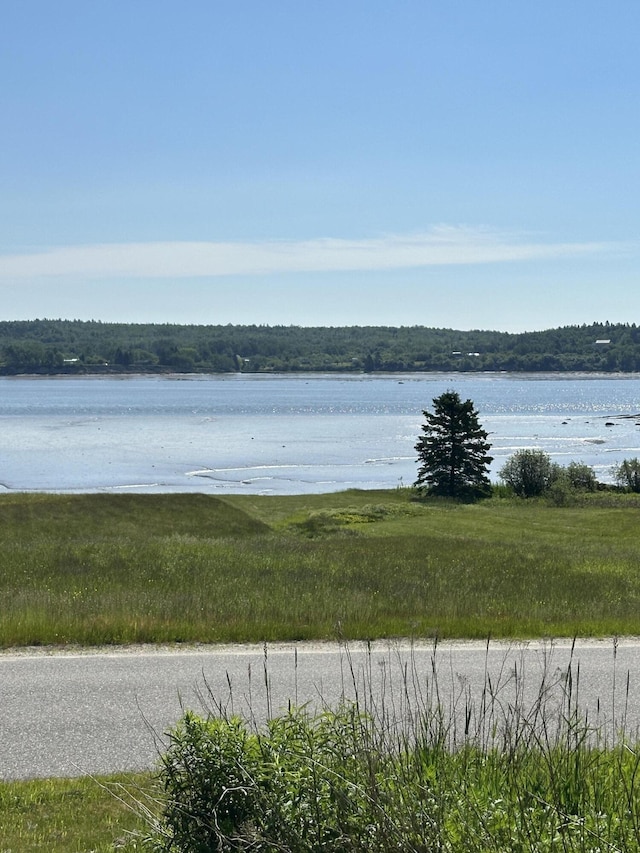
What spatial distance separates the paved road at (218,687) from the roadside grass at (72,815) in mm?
434

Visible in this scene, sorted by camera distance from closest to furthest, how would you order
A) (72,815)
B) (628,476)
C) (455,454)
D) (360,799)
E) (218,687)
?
(360,799), (72,815), (218,687), (455,454), (628,476)

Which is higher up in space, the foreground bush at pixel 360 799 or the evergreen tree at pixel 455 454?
the foreground bush at pixel 360 799

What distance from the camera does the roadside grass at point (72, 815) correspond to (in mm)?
6074

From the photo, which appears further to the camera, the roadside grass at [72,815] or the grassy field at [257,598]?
the grassy field at [257,598]

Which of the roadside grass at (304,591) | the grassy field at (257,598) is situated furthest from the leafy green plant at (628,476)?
the grassy field at (257,598)

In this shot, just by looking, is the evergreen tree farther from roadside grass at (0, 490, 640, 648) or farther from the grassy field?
the grassy field

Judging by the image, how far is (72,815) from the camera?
6617 mm

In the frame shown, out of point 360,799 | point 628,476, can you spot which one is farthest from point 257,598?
point 628,476

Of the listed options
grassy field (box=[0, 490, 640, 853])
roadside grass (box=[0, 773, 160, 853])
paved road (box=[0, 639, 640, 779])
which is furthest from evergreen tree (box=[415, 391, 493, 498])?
roadside grass (box=[0, 773, 160, 853])

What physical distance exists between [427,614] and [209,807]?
908 cm

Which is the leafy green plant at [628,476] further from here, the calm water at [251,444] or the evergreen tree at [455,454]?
the evergreen tree at [455,454]

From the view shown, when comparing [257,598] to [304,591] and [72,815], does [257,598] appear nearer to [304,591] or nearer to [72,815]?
[304,591]

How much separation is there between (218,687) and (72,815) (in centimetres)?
328

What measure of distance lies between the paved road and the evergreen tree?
58383 mm
